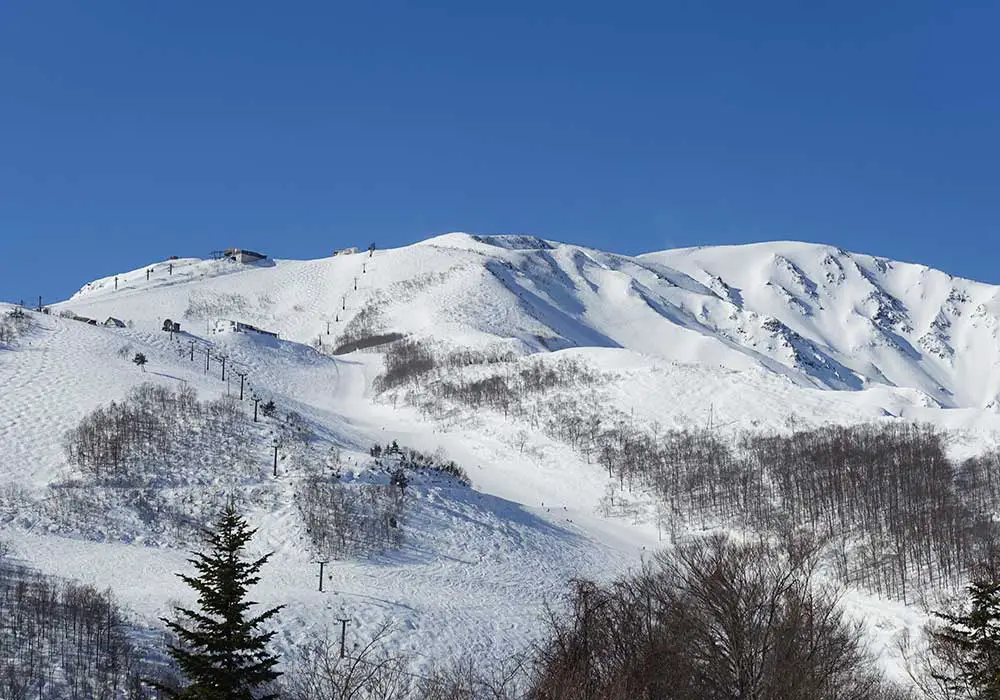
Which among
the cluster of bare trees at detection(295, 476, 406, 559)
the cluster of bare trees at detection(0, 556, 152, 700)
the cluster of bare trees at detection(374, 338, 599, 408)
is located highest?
the cluster of bare trees at detection(374, 338, 599, 408)

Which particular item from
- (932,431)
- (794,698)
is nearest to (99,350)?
(932,431)

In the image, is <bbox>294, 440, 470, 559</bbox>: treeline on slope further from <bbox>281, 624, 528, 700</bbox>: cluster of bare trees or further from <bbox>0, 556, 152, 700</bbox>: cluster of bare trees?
<bbox>0, 556, 152, 700</bbox>: cluster of bare trees

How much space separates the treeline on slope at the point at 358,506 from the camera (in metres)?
53.9

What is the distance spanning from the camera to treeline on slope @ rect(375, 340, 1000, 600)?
63.4 metres

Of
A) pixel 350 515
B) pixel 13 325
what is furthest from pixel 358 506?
pixel 13 325

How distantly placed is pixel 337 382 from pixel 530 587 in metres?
69.5

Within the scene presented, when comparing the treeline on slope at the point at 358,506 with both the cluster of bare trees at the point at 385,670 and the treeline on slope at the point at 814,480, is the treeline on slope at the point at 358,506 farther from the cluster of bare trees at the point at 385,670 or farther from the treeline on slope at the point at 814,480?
the treeline on slope at the point at 814,480

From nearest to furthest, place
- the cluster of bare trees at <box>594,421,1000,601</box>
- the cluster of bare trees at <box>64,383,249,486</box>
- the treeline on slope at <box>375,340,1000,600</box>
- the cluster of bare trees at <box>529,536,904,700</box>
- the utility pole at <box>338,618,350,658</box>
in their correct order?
the cluster of bare trees at <box>529,536,904,700</box>
the utility pole at <box>338,618,350,658</box>
the cluster of bare trees at <box>64,383,249,486</box>
the cluster of bare trees at <box>594,421,1000,601</box>
the treeline on slope at <box>375,340,1000,600</box>

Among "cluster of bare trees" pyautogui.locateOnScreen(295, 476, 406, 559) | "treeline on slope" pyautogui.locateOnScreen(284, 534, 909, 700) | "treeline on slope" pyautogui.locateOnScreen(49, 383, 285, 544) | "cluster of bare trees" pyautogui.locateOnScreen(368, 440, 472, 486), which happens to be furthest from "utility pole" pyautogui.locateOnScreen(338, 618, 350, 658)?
"cluster of bare trees" pyautogui.locateOnScreen(368, 440, 472, 486)

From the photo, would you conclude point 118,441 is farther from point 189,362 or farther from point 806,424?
point 806,424

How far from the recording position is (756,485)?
78.7 metres

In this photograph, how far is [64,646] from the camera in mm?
33156

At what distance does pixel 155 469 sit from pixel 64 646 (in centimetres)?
2796

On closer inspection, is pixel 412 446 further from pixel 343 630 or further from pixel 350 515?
pixel 343 630
